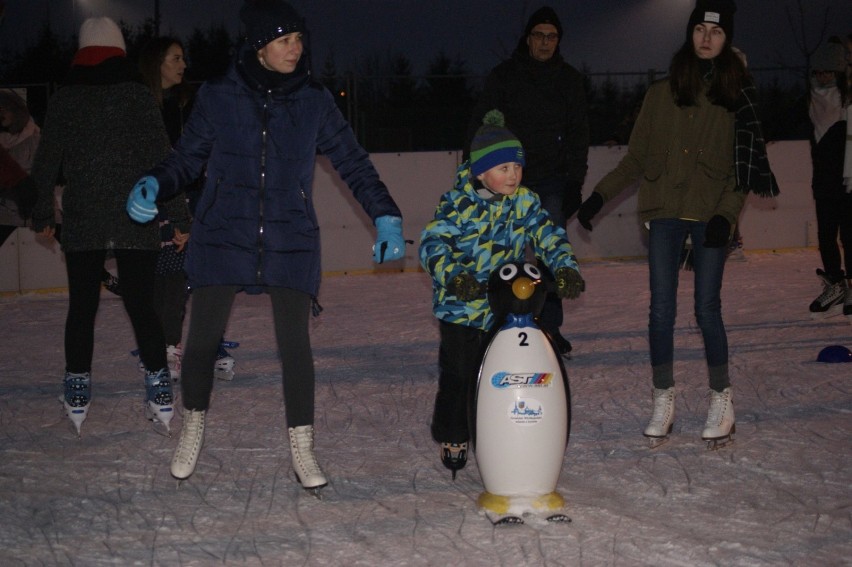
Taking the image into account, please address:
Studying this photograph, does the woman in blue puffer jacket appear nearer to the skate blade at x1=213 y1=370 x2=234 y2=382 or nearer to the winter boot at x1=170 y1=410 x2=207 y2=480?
the winter boot at x1=170 y1=410 x2=207 y2=480

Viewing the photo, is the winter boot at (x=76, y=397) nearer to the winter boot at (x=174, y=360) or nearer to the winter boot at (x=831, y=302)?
the winter boot at (x=174, y=360)

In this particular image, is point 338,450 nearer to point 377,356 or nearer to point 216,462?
point 216,462

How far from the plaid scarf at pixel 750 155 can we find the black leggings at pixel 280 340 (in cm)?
169

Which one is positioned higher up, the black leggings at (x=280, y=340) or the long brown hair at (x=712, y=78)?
the long brown hair at (x=712, y=78)

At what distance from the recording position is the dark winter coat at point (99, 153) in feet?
16.3

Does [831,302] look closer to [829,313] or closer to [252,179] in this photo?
[829,313]

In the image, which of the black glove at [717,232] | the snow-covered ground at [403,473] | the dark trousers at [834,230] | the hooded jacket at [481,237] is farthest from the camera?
the dark trousers at [834,230]

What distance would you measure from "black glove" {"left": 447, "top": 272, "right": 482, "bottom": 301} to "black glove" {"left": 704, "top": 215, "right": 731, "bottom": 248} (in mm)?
1180

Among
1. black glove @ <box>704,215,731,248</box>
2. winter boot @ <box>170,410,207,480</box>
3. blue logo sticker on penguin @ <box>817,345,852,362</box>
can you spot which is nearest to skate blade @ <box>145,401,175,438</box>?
winter boot @ <box>170,410,207,480</box>

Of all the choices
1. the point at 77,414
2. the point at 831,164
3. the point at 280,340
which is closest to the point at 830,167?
the point at 831,164

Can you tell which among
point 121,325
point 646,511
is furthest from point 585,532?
point 121,325

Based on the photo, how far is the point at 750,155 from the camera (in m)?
4.61

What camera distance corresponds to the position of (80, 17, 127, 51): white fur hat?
5094 mm

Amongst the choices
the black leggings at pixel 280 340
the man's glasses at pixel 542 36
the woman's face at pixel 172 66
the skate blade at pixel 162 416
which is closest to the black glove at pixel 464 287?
the black leggings at pixel 280 340
